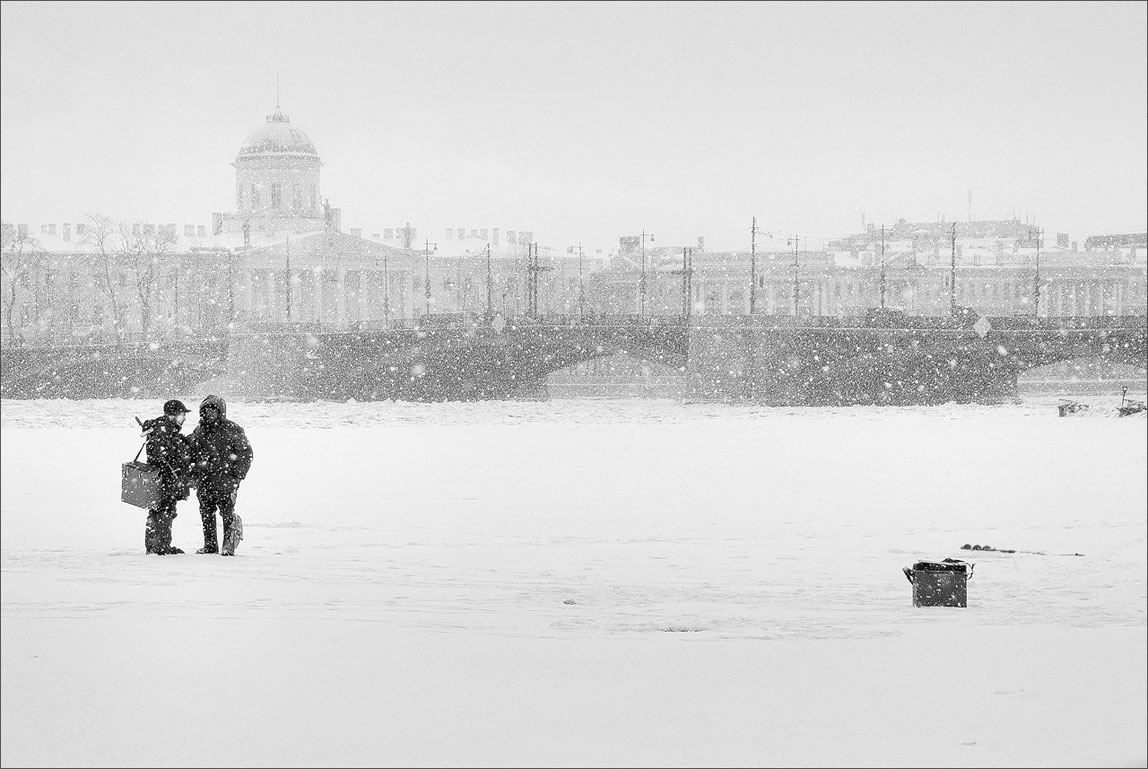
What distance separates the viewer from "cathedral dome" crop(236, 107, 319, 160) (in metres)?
57.0

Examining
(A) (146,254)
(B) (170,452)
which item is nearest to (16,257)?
(A) (146,254)

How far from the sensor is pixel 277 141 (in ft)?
189

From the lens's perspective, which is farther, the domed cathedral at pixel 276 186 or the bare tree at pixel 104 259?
→ the domed cathedral at pixel 276 186

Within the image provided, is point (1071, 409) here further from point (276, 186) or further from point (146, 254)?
point (276, 186)

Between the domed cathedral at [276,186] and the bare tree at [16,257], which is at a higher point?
the domed cathedral at [276,186]

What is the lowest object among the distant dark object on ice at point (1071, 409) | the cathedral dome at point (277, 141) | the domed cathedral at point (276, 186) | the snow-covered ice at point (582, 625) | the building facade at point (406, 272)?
the distant dark object on ice at point (1071, 409)

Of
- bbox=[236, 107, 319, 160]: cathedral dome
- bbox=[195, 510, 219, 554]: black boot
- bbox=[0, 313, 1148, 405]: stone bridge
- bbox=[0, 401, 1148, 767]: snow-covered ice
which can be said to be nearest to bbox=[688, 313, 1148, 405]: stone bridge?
bbox=[0, 313, 1148, 405]: stone bridge

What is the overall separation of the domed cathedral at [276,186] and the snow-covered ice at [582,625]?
38.0 metres

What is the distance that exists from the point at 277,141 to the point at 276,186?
1730mm

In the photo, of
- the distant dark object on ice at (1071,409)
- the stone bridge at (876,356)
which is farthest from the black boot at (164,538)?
the stone bridge at (876,356)

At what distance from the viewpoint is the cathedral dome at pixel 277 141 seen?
57.0m

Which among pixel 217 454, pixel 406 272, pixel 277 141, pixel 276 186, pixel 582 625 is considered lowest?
pixel 582 625

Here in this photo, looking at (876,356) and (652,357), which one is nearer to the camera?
(876,356)

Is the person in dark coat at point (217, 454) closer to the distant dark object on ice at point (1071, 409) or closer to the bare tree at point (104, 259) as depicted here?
the distant dark object on ice at point (1071, 409)
